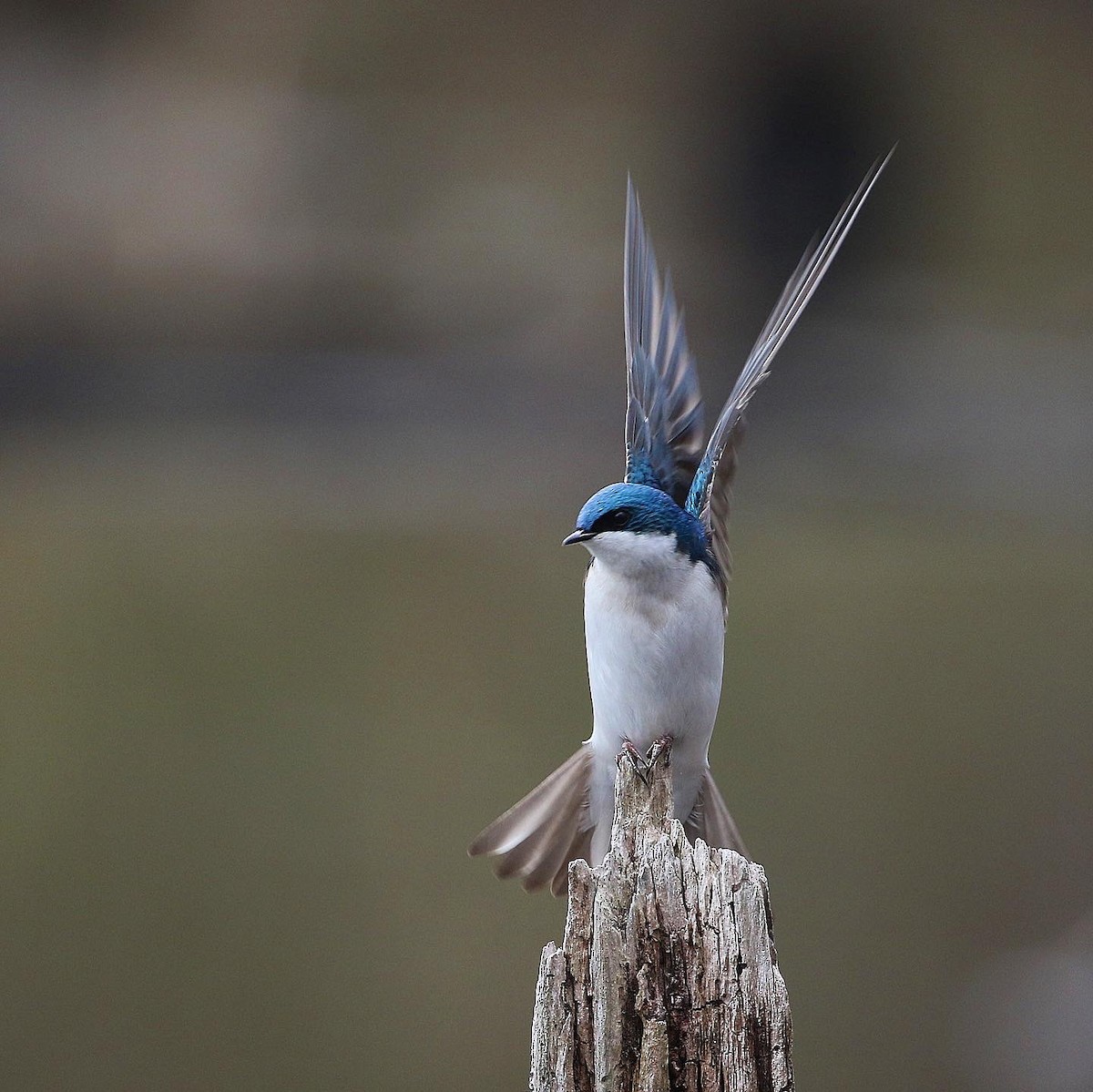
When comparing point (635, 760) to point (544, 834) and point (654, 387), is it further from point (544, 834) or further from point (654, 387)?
point (654, 387)

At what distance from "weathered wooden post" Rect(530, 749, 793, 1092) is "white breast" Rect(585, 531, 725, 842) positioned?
0.45 metres

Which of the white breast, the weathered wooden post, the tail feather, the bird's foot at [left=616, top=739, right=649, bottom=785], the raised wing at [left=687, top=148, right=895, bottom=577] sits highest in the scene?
the raised wing at [left=687, top=148, right=895, bottom=577]

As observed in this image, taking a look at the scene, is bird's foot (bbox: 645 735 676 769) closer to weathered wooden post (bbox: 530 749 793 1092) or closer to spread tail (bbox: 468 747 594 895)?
spread tail (bbox: 468 747 594 895)

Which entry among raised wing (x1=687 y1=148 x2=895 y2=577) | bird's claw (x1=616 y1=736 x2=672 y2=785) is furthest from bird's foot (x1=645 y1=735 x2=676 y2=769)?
raised wing (x1=687 y1=148 x2=895 y2=577)

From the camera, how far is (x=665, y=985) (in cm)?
118

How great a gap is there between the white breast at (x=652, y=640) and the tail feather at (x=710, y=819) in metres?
0.11

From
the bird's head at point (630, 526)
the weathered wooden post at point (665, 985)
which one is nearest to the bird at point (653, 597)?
the bird's head at point (630, 526)

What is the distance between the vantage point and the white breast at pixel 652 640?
1.66 metres

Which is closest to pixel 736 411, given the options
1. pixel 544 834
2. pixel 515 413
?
pixel 544 834

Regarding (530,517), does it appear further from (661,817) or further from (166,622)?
(661,817)

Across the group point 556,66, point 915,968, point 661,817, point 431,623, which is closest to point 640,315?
point 661,817

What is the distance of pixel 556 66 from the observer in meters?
4.90

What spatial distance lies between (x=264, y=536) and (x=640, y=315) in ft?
8.01

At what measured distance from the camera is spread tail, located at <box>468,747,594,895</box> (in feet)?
5.87
